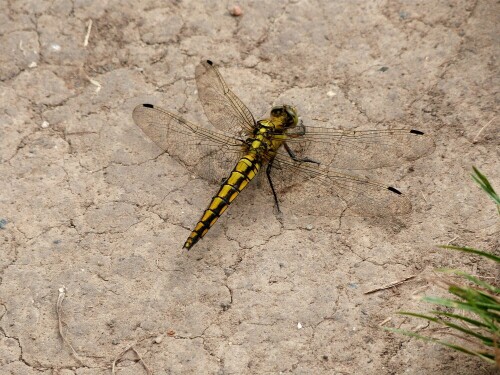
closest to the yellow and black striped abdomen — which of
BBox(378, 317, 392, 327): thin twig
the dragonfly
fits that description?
the dragonfly

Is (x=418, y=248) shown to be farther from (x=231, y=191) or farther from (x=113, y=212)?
(x=113, y=212)

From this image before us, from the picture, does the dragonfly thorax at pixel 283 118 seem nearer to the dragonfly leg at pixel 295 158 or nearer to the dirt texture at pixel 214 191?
the dragonfly leg at pixel 295 158

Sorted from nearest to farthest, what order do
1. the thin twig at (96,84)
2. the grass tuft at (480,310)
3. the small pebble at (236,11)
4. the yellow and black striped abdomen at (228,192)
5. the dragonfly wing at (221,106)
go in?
the grass tuft at (480,310) → the yellow and black striped abdomen at (228,192) → the dragonfly wing at (221,106) → the thin twig at (96,84) → the small pebble at (236,11)

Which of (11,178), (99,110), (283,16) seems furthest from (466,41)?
(11,178)

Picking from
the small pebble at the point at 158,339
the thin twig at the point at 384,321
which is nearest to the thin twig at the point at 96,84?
the small pebble at the point at 158,339

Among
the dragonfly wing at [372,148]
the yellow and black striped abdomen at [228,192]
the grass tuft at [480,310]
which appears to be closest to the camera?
the grass tuft at [480,310]

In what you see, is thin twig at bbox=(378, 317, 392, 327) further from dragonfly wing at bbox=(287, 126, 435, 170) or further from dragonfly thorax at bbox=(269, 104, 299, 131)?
dragonfly thorax at bbox=(269, 104, 299, 131)

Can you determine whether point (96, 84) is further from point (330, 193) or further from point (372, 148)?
point (372, 148)

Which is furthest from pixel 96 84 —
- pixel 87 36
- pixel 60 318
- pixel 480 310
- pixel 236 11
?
pixel 480 310
